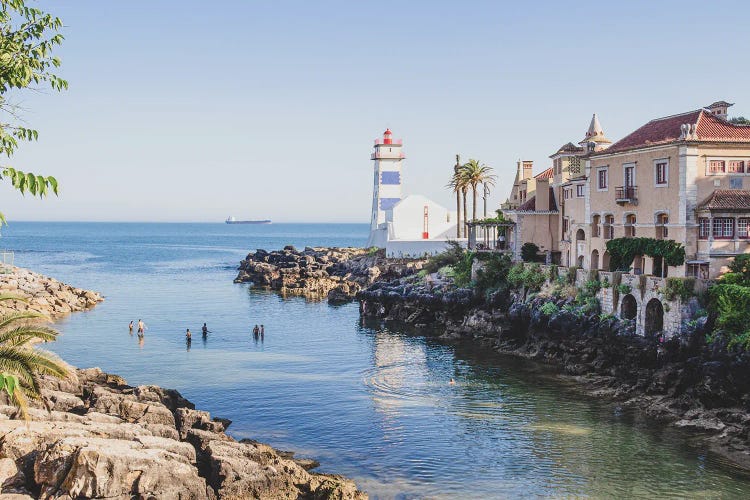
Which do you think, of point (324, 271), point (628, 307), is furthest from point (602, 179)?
point (324, 271)

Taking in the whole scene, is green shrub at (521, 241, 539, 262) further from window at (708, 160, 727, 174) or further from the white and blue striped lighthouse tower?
the white and blue striped lighthouse tower

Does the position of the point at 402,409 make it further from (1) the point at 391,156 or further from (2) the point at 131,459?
(1) the point at 391,156

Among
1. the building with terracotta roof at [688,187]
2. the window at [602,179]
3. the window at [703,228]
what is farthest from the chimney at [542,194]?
the window at [703,228]

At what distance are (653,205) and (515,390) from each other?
15.4m

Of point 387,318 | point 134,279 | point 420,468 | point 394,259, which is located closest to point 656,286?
point 420,468

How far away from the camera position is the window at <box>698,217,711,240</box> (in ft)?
137

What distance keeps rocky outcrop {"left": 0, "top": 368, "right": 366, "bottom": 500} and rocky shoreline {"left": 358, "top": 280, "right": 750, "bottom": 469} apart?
16.7m

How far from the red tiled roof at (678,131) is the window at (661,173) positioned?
4.17 feet

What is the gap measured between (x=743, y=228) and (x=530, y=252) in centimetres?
2085

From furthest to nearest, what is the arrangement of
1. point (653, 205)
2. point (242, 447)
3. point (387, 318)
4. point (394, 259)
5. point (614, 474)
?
point (394, 259) → point (387, 318) → point (653, 205) → point (614, 474) → point (242, 447)

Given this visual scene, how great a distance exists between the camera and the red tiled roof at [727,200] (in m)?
40.8

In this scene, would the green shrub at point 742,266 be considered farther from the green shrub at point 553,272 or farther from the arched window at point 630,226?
the green shrub at point 553,272

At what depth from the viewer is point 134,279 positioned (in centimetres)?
10412

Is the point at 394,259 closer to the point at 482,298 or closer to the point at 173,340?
the point at 482,298
